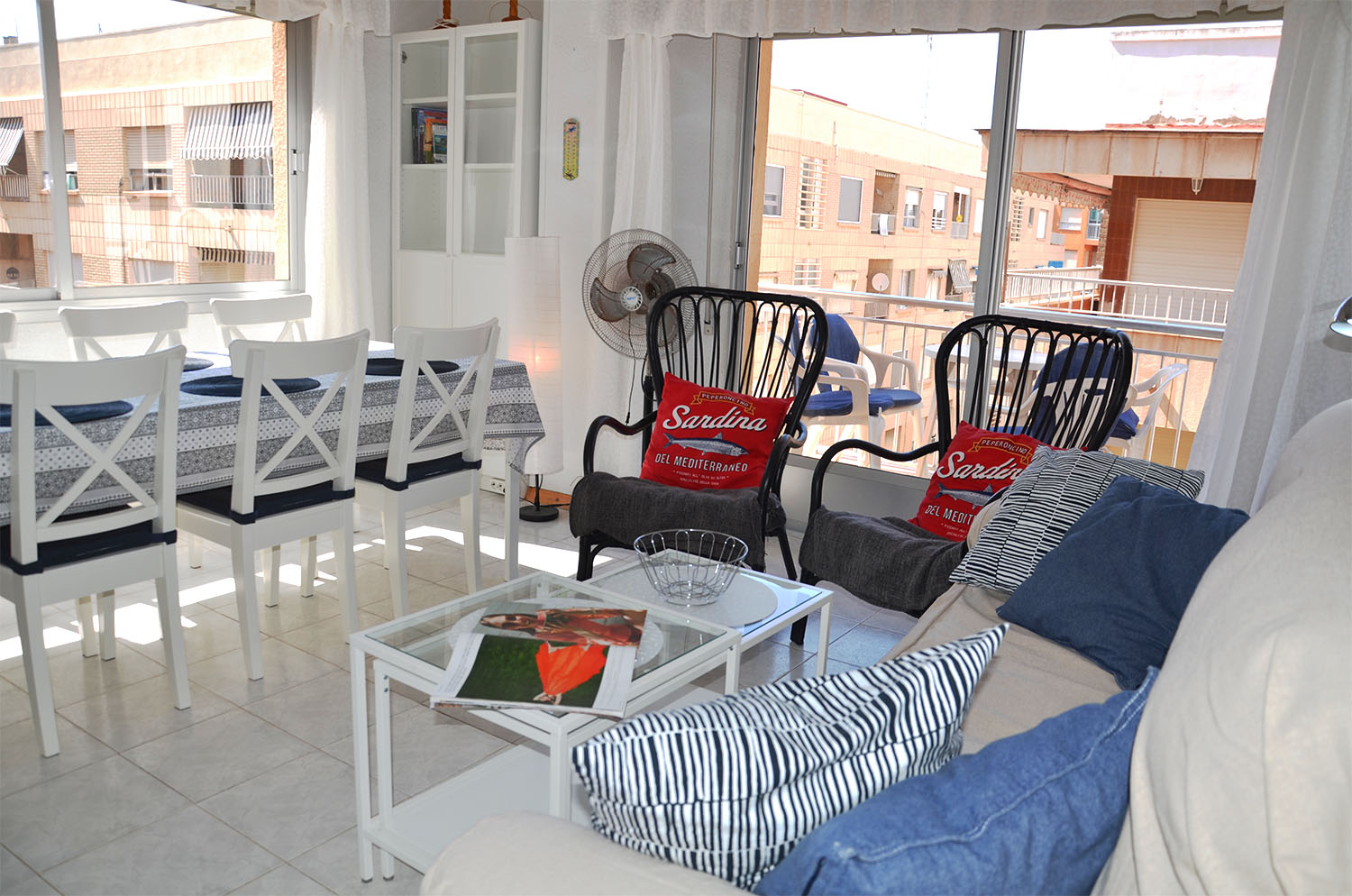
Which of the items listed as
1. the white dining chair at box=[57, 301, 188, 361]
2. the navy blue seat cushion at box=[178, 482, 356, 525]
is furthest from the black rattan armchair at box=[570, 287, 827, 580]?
the white dining chair at box=[57, 301, 188, 361]

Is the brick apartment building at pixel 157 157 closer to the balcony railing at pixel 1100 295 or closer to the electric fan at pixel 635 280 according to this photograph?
the electric fan at pixel 635 280

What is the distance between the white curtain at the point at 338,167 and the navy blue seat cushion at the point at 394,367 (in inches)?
59.5

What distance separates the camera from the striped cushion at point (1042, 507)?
7.52 ft

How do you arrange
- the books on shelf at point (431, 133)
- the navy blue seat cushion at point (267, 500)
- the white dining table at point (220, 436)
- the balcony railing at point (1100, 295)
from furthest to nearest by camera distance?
the books on shelf at point (431, 133) < the balcony railing at point (1100, 295) < the navy blue seat cushion at point (267, 500) < the white dining table at point (220, 436)

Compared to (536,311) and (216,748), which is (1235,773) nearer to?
(216,748)

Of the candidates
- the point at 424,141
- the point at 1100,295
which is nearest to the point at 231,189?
the point at 424,141

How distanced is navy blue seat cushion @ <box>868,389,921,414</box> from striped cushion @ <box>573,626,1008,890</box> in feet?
10.8

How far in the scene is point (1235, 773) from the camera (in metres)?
0.96

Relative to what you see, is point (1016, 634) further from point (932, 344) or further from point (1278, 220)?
point (932, 344)

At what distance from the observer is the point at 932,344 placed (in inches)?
172

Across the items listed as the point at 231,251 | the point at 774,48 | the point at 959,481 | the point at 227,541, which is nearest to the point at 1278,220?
the point at 959,481

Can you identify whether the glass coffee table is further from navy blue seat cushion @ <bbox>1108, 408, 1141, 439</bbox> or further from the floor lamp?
navy blue seat cushion @ <bbox>1108, 408, 1141, 439</bbox>

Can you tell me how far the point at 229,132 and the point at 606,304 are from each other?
7.06 ft

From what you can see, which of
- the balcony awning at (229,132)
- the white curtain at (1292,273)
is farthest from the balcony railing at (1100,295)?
the balcony awning at (229,132)
